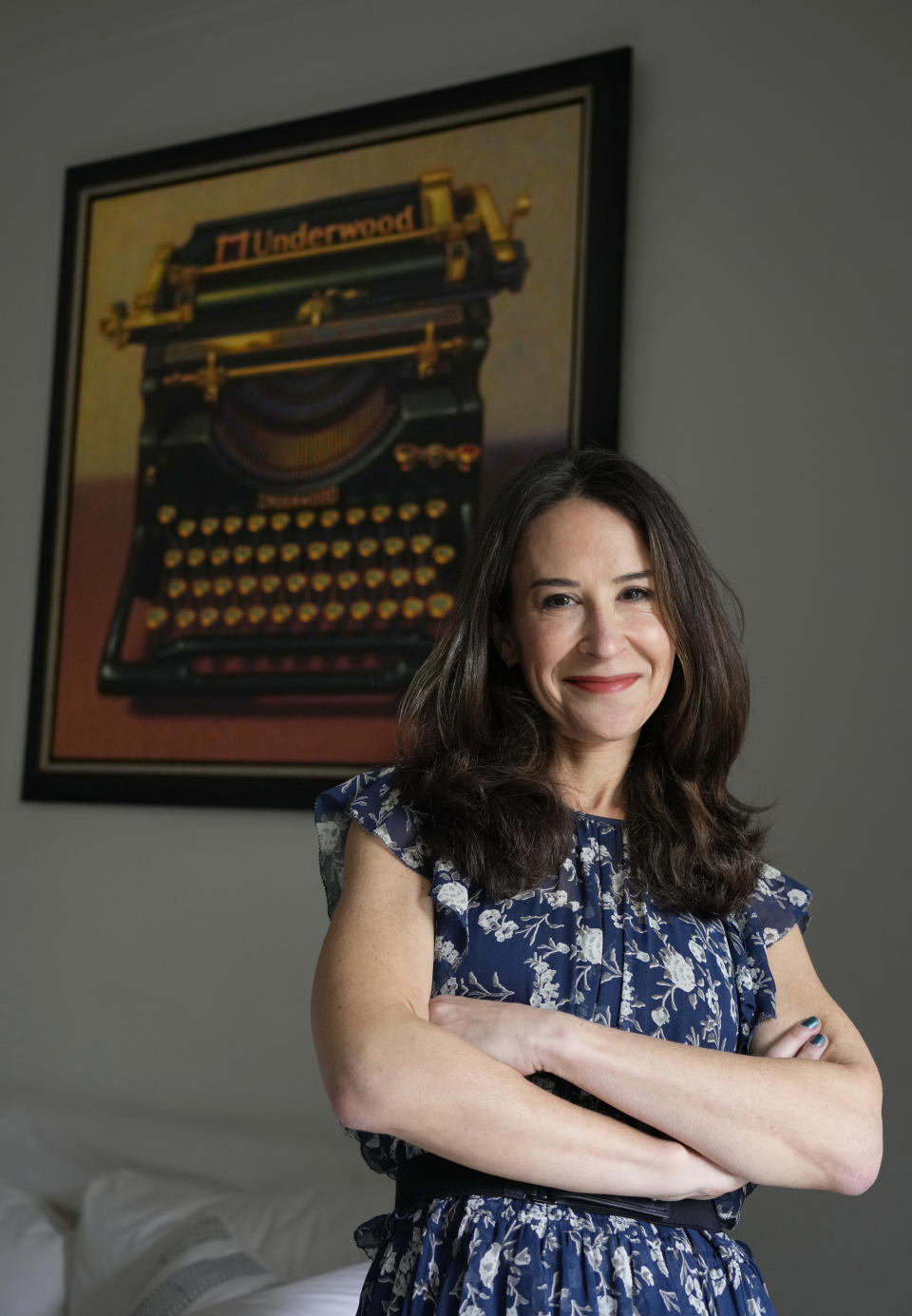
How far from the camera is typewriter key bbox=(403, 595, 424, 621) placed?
101 inches

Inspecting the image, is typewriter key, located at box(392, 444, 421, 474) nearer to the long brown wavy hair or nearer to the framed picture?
the framed picture

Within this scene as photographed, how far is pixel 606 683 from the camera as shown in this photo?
1.43 meters

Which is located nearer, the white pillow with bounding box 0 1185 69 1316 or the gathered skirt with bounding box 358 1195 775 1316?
the gathered skirt with bounding box 358 1195 775 1316

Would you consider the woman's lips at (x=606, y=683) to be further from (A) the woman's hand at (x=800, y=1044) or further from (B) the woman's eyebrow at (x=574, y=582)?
(A) the woman's hand at (x=800, y=1044)

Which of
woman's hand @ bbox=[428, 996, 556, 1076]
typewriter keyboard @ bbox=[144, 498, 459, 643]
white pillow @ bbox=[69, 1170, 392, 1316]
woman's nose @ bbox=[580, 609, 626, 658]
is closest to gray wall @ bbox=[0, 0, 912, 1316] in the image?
white pillow @ bbox=[69, 1170, 392, 1316]

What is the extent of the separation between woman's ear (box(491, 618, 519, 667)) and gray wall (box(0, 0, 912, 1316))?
0.87 m

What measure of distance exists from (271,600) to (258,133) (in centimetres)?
101

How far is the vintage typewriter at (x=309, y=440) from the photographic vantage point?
2594 mm

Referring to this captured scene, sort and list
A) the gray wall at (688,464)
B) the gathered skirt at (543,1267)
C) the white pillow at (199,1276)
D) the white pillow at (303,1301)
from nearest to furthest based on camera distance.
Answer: the gathered skirt at (543,1267) → the white pillow at (303,1301) → the white pillow at (199,1276) → the gray wall at (688,464)

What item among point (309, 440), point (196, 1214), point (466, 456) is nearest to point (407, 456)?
point (466, 456)

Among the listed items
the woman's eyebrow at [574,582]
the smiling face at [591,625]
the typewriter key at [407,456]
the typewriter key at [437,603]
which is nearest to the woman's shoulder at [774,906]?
the smiling face at [591,625]

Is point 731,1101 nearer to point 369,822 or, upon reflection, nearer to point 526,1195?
point 526,1195

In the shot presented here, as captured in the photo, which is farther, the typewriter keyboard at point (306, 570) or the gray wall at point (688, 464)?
the typewriter keyboard at point (306, 570)

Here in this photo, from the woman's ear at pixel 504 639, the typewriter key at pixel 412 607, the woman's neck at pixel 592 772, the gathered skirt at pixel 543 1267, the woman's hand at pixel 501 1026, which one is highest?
the typewriter key at pixel 412 607
